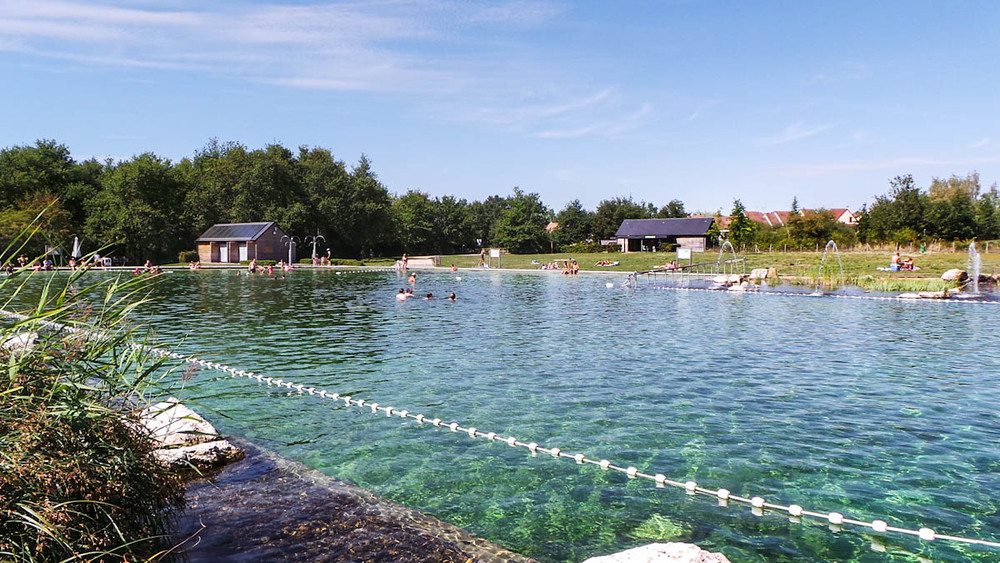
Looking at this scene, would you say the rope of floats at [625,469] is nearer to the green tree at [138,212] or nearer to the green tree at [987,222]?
the green tree at [138,212]

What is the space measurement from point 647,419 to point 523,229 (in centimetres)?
8204

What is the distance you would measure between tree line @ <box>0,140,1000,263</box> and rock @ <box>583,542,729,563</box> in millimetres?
68021

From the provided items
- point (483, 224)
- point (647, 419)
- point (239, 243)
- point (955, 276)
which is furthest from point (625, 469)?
point (483, 224)

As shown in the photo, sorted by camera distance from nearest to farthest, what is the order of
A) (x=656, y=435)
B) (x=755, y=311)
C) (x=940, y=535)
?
(x=940, y=535), (x=656, y=435), (x=755, y=311)

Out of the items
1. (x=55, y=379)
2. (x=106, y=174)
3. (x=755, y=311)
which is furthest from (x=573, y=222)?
(x=55, y=379)

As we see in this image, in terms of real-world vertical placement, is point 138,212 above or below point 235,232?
above

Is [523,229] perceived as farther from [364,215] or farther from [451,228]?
[364,215]

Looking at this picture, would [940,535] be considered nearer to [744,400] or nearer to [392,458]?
[744,400]

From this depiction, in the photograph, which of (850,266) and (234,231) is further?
(234,231)

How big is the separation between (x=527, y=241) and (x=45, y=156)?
59.2 meters

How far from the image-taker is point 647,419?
34.3ft

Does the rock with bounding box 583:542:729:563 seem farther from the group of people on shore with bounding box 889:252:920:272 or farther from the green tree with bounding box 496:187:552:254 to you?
the green tree with bounding box 496:187:552:254

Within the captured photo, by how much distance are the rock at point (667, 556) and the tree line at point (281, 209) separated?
2678 inches

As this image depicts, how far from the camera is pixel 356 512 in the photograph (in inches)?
266
